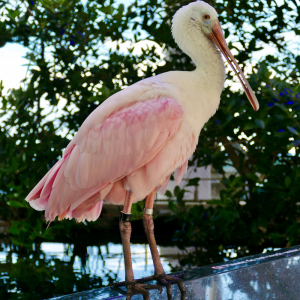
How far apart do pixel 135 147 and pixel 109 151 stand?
0.30 feet

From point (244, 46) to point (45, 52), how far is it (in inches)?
56.7

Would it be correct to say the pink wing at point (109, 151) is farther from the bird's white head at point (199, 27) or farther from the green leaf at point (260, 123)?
the green leaf at point (260, 123)

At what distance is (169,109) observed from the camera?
4.29 feet

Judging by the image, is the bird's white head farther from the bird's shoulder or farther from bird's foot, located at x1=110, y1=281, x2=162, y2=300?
bird's foot, located at x1=110, y1=281, x2=162, y2=300

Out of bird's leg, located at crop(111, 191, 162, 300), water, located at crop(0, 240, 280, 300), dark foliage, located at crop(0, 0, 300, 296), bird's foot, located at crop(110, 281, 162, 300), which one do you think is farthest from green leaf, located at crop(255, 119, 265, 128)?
bird's foot, located at crop(110, 281, 162, 300)

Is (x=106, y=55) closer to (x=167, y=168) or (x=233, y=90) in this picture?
(x=233, y=90)

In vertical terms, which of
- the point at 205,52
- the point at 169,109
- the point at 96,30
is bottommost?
the point at 169,109

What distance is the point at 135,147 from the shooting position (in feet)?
4.39

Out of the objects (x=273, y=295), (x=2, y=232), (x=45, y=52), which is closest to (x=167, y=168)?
(x=273, y=295)

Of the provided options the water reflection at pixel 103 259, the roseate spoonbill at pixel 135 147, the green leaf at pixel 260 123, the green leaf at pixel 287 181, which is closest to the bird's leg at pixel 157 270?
the roseate spoonbill at pixel 135 147

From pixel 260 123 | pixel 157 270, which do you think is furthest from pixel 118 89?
pixel 157 270

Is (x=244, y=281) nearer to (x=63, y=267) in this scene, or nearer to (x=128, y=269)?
(x=128, y=269)

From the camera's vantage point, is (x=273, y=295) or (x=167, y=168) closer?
(x=167, y=168)

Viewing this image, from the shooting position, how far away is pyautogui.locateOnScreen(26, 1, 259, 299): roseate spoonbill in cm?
132
